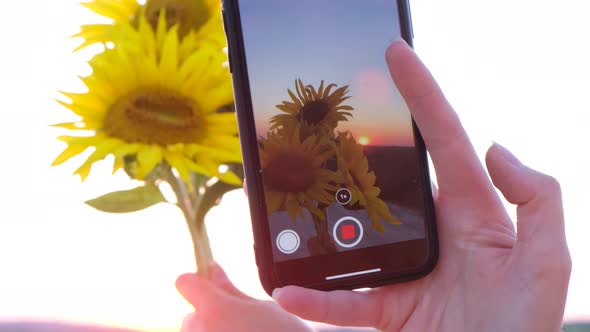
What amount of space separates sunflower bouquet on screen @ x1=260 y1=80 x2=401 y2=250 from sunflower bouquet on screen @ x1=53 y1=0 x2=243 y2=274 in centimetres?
8

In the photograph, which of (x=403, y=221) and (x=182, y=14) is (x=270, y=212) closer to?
(x=403, y=221)

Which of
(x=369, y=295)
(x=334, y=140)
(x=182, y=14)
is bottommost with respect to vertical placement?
(x=369, y=295)

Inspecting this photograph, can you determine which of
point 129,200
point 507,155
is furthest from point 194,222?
point 507,155

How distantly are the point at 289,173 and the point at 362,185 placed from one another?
0.21ft

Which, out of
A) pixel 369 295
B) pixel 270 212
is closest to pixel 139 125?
pixel 270 212

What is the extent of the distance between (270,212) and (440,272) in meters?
0.15

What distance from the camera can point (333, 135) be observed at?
65 centimetres

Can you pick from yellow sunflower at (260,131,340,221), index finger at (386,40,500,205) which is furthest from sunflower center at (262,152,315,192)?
index finger at (386,40,500,205)

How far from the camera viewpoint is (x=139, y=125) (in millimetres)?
737

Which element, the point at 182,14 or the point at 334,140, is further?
the point at 182,14

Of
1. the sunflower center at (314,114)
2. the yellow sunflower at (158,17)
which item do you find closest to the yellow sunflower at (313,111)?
the sunflower center at (314,114)

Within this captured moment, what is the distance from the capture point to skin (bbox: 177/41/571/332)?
58 cm

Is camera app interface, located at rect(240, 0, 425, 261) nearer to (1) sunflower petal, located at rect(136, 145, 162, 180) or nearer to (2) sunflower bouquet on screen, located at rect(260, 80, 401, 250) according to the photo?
(2) sunflower bouquet on screen, located at rect(260, 80, 401, 250)

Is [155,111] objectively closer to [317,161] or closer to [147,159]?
[147,159]
